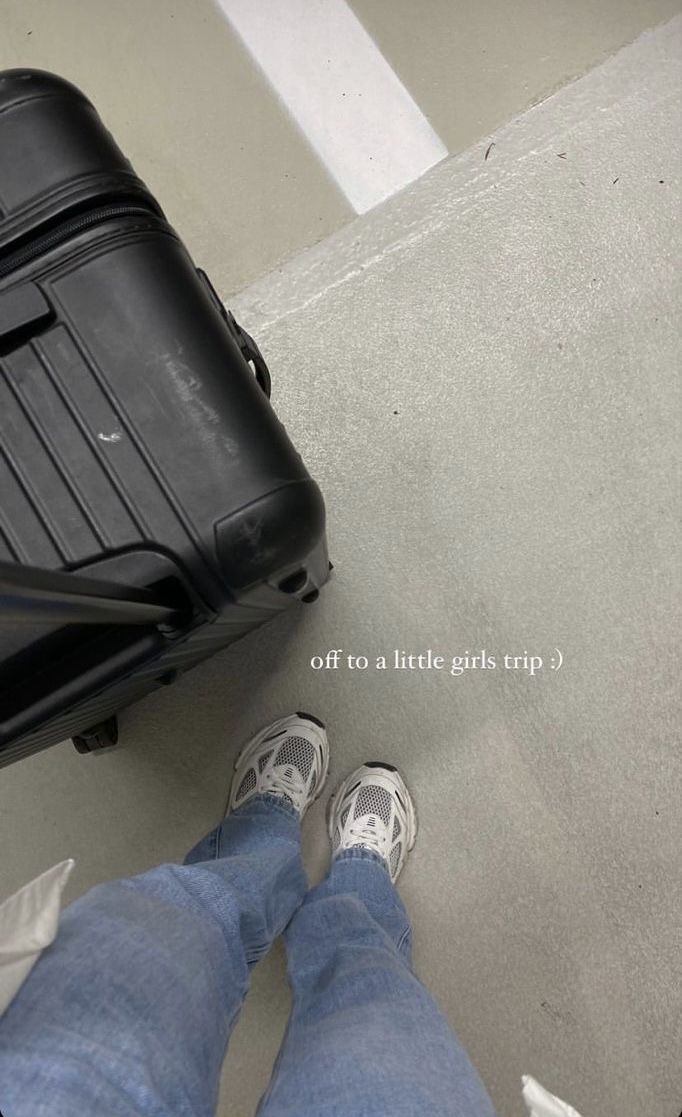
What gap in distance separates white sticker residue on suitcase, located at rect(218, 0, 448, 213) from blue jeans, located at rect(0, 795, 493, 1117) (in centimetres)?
88

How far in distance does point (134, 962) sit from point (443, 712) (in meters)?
0.47

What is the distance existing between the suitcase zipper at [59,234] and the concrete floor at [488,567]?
0.39m

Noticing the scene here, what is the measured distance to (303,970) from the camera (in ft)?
2.31

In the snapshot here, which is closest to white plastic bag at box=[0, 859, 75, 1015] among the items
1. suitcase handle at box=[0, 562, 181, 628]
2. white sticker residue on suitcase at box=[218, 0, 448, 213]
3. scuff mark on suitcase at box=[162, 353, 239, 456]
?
suitcase handle at box=[0, 562, 181, 628]

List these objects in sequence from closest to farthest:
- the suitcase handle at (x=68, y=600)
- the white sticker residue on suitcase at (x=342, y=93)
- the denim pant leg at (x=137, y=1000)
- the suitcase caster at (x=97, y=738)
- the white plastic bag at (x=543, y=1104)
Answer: the suitcase handle at (x=68, y=600) → the denim pant leg at (x=137, y=1000) → the white plastic bag at (x=543, y=1104) → the suitcase caster at (x=97, y=738) → the white sticker residue on suitcase at (x=342, y=93)

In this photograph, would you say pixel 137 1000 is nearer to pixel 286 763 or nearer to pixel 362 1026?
pixel 362 1026

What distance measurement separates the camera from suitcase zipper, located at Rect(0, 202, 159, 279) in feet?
1.76

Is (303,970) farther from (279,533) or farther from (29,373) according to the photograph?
(29,373)

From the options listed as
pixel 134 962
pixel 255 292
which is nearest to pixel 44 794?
pixel 134 962

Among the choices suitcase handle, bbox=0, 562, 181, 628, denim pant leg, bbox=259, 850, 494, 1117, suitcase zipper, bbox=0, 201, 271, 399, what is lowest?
denim pant leg, bbox=259, 850, 494, 1117

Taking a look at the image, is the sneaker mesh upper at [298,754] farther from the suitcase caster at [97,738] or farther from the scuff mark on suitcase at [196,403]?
the scuff mark on suitcase at [196,403]

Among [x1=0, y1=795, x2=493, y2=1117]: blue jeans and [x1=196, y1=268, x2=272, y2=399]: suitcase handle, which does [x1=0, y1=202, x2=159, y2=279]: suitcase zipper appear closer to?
[x1=196, y1=268, x2=272, y2=399]: suitcase handle

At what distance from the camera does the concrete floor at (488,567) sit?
0.83 meters

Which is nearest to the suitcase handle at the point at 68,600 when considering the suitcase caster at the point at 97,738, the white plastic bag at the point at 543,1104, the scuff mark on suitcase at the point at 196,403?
the scuff mark on suitcase at the point at 196,403
